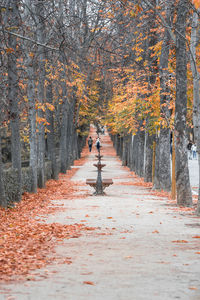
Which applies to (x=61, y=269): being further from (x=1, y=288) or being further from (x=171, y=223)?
(x=171, y=223)

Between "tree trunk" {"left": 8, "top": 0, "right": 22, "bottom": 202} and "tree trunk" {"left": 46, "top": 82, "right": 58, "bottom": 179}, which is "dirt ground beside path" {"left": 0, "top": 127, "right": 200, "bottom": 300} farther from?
"tree trunk" {"left": 46, "top": 82, "right": 58, "bottom": 179}

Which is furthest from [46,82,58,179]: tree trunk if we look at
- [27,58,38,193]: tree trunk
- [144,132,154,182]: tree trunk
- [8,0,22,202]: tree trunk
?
[8,0,22,202]: tree trunk

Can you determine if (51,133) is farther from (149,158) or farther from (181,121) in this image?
(181,121)

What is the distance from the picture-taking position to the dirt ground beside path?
5746 mm

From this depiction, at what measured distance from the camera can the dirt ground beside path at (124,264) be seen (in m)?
5.75

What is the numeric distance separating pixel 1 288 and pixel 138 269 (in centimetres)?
189

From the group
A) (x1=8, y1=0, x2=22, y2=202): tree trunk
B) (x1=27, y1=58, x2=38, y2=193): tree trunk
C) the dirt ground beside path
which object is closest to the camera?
the dirt ground beside path

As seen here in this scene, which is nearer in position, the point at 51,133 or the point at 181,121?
the point at 181,121

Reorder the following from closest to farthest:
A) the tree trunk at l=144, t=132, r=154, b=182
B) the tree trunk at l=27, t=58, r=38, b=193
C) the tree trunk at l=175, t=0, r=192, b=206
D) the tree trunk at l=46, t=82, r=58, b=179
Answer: the tree trunk at l=175, t=0, r=192, b=206, the tree trunk at l=27, t=58, r=38, b=193, the tree trunk at l=144, t=132, r=154, b=182, the tree trunk at l=46, t=82, r=58, b=179

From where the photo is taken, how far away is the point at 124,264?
23.9 feet

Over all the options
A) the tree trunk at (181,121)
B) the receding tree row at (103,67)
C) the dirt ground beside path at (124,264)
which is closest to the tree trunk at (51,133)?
the receding tree row at (103,67)

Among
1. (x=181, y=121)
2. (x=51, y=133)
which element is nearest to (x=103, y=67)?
(x=51, y=133)

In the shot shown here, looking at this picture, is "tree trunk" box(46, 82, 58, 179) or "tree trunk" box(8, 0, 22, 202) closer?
"tree trunk" box(8, 0, 22, 202)

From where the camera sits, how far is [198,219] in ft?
42.8
